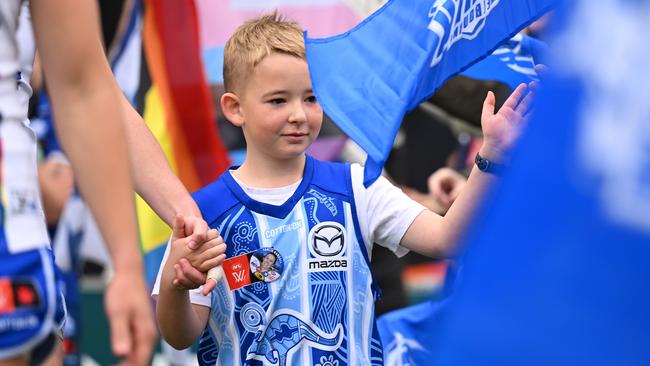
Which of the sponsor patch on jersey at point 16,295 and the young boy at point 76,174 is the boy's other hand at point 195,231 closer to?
the young boy at point 76,174

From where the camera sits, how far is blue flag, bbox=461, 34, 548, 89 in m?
4.21

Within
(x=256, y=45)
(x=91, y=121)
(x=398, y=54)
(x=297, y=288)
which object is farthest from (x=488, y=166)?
(x=91, y=121)

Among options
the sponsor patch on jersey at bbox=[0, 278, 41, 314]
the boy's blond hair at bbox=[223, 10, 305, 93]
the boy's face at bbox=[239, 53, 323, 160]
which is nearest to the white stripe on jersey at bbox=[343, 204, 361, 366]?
the boy's face at bbox=[239, 53, 323, 160]

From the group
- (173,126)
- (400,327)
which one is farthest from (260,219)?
(173,126)

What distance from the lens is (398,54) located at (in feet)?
11.6

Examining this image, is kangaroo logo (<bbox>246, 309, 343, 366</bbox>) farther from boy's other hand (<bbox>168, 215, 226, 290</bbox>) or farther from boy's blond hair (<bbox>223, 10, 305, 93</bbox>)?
boy's blond hair (<bbox>223, 10, 305, 93</bbox>)

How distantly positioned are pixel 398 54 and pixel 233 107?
62 centimetres

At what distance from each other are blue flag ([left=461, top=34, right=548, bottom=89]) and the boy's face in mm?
615

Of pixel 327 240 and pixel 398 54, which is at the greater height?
pixel 398 54

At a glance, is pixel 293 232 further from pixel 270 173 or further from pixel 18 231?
pixel 18 231

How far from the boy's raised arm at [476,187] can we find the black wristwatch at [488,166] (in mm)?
11

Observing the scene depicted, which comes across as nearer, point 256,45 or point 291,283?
point 291,283

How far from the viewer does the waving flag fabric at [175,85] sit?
21.7 feet

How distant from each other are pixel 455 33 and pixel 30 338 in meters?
1.65
